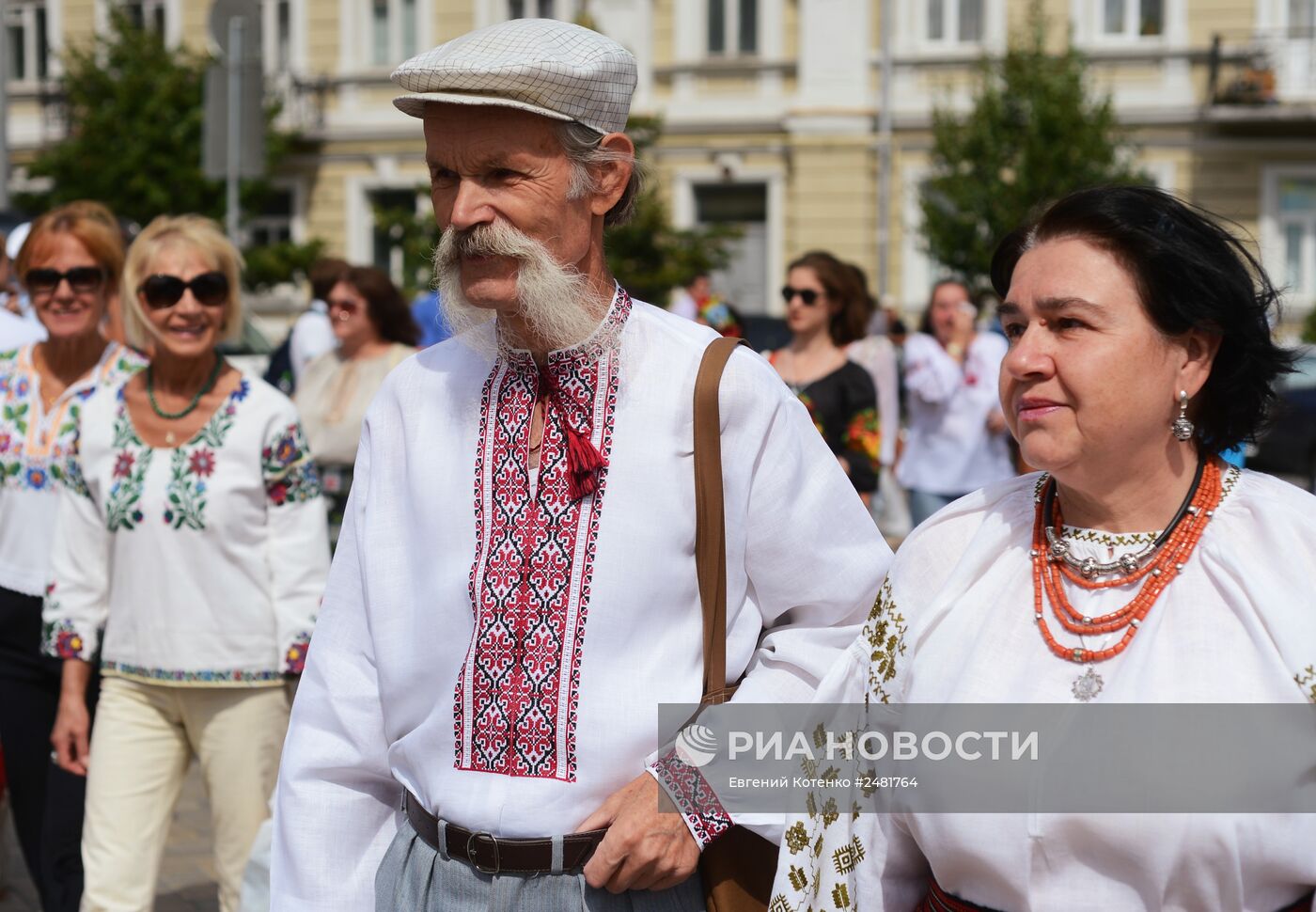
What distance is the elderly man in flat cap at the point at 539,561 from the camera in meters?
2.74

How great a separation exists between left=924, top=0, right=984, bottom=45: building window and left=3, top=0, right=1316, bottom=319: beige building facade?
24 mm

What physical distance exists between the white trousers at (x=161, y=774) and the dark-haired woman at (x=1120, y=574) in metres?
2.40

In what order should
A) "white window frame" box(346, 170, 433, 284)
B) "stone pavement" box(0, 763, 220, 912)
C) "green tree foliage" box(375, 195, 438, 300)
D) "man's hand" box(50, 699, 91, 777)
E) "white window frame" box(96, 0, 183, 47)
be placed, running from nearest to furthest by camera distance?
"man's hand" box(50, 699, 91, 777)
"stone pavement" box(0, 763, 220, 912)
"green tree foliage" box(375, 195, 438, 300)
"white window frame" box(346, 170, 433, 284)
"white window frame" box(96, 0, 183, 47)

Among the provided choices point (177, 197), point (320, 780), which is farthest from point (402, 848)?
point (177, 197)

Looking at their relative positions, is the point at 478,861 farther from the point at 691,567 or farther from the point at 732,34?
the point at 732,34

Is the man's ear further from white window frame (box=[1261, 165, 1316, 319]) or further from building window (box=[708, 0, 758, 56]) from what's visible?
building window (box=[708, 0, 758, 56])

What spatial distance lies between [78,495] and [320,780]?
78.8 inches

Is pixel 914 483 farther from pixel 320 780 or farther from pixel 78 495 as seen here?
pixel 320 780

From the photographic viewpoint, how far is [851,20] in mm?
27203

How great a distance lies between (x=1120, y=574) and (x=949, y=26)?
26.5 meters

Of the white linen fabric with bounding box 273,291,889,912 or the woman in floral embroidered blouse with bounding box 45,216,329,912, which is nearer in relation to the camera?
the white linen fabric with bounding box 273,291,889,912

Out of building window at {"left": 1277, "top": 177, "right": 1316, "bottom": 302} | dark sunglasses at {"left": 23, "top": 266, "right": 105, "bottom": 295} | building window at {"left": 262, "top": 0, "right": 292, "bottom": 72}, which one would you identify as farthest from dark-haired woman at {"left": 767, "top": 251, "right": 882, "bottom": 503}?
building window at {"left": 262, "top": 0, "right": 292, "bottom": 72}

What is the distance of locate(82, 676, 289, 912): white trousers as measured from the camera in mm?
4496

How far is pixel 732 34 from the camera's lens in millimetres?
27906
